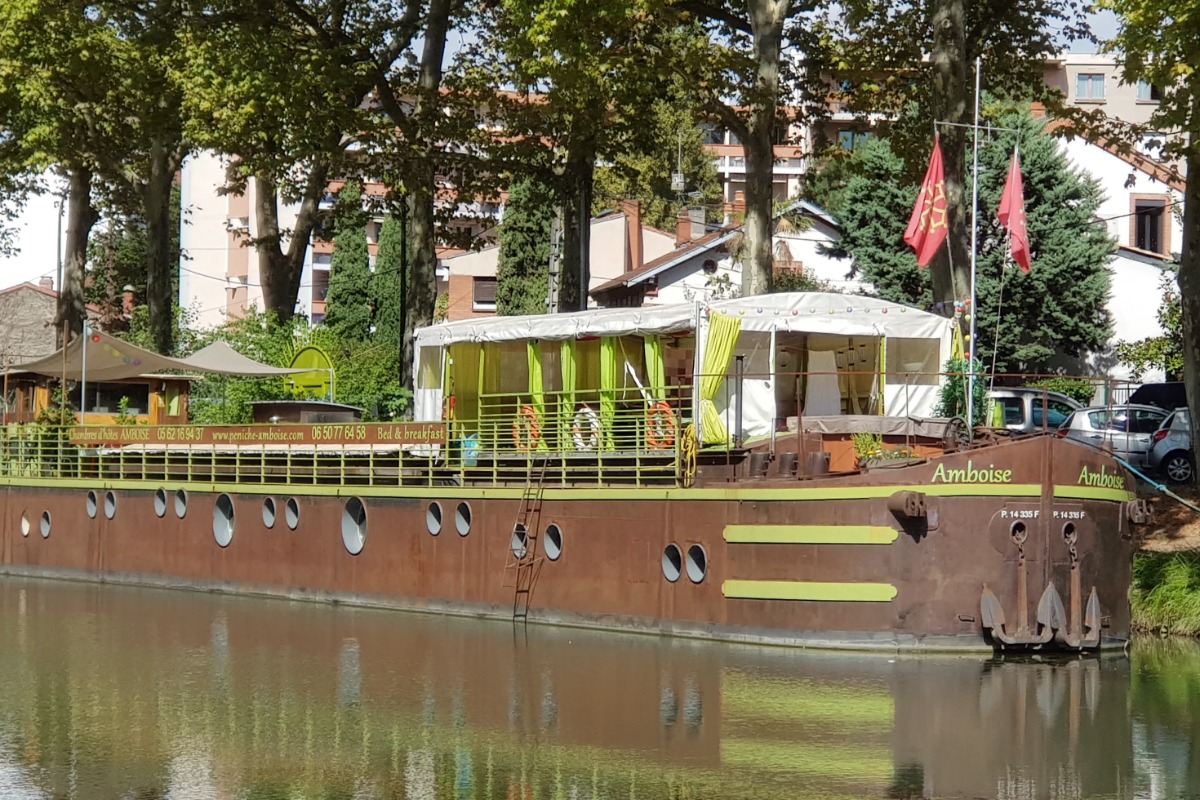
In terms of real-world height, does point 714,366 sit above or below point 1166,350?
below

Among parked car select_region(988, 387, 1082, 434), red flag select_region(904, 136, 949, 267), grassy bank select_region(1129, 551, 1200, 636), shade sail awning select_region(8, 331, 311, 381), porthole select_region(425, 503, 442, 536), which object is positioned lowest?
grassy bank select_region(1129, 551, 1200, 636)

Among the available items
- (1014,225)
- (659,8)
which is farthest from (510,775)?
(659,8)

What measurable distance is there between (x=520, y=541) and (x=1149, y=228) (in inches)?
1758

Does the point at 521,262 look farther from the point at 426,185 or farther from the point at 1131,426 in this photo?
the point at 1131,426

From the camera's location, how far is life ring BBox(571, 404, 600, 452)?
81.0 feet

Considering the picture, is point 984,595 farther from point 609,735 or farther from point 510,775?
point 510,775

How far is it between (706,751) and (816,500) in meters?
5.26

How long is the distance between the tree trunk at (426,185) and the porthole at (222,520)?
790cm

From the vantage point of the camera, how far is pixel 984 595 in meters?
20.0

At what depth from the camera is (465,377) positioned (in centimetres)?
2878

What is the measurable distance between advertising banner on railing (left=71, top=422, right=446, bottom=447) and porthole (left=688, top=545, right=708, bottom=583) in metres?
5.58

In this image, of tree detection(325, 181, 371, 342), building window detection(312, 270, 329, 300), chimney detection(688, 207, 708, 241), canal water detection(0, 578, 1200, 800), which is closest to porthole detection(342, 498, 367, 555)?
canal water detection(0, 578, 1200, 800)

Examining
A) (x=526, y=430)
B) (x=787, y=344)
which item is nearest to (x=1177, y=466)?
(x=787, y=344)

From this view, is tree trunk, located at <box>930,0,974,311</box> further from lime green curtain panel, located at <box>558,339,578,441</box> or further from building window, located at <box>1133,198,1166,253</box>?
building window, located at <box>1133,198,1166,253</box>
